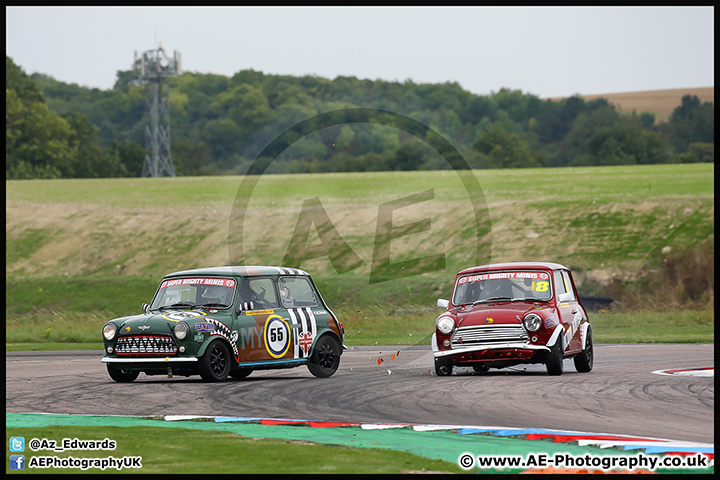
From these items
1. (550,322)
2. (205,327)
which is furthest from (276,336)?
(550,322)

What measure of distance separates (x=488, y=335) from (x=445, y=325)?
71 centimetres

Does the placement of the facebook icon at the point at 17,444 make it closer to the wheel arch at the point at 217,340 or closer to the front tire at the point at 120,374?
the wheel arch at the point at 217,340

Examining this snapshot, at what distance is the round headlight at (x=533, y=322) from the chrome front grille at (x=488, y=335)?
100 mm

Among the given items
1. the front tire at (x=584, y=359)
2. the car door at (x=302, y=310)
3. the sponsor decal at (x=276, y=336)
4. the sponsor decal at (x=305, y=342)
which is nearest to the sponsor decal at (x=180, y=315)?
the sponsor decal at (x=276, y=336)

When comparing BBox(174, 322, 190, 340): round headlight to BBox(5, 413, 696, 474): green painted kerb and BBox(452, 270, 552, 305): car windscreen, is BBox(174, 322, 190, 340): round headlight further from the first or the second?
BBox(452, 270, 552, 305): car windscreen

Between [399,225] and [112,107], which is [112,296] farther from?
[112,107]

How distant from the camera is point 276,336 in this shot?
48.0ft

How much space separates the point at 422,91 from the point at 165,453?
294 feet

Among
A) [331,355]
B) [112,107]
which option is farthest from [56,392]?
[112,107]

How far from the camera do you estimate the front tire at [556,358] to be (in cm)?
1423

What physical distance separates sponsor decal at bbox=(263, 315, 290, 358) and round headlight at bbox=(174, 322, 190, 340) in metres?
1.39

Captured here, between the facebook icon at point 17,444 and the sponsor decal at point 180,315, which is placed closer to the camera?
the facebook icon at point 17,444

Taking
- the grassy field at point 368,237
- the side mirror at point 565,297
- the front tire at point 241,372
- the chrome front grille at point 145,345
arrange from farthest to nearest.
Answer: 1. the grassy field at point 368,237
2. the side mirror at point 565,297
3. the front tire at point 241,372
4. the chrome front grille at point 145,345

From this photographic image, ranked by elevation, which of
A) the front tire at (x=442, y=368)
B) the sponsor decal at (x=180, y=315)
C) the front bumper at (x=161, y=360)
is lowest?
the front tire at (x=442, y=368)
